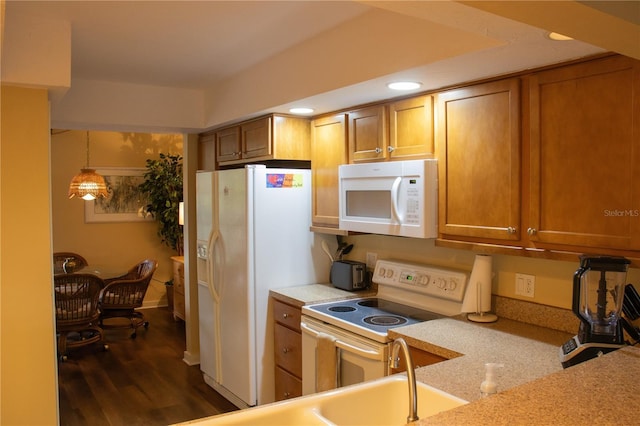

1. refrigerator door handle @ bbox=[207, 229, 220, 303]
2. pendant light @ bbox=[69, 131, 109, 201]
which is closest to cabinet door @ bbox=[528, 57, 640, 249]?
refrigerator door handle @ bbox=[207, 229, 220, 303]

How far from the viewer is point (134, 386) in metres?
4.25

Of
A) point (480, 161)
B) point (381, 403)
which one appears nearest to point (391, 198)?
point (480, 161)

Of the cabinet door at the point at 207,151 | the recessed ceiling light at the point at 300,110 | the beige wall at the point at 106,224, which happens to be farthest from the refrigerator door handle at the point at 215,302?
the beige wall at the point at 106,224

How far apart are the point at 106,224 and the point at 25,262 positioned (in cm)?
445

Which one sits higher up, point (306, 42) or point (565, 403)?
point (306, 42)

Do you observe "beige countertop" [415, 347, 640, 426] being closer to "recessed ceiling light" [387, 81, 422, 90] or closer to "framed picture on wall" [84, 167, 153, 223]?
"recessed ceiling light" [387, 81, 422, 90]

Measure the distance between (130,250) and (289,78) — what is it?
4732 mm

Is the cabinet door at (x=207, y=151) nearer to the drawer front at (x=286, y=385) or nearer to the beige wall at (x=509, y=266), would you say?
the beige wall at (x=509, y=266)

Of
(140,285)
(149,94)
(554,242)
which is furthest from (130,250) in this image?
(554,242)

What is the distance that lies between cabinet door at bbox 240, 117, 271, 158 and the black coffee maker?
7.32 ft

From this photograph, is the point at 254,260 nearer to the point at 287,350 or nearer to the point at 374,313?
the point at 287,350

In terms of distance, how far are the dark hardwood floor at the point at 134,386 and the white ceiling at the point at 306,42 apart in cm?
Answer: 222

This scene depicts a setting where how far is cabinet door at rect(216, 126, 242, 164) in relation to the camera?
397cm

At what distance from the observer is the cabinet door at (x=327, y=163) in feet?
10.8
